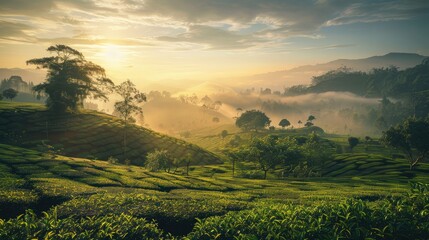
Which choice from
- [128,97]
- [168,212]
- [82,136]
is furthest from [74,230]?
[82,136]

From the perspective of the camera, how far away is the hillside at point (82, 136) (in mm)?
81438

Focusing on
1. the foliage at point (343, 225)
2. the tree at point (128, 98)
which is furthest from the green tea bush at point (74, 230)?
the tree at point (128, 98)

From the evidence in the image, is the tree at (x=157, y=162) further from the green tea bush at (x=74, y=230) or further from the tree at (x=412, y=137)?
the tree at (x=412, y=137)

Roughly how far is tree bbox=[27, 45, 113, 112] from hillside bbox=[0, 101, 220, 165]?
4.77 metres

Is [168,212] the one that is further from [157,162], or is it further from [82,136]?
[82,136]

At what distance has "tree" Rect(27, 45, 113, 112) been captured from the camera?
326ft

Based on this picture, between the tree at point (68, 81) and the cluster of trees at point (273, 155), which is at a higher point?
the tree at point (68, 81)

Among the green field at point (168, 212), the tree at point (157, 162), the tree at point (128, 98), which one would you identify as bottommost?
the tree at point (157, 162)

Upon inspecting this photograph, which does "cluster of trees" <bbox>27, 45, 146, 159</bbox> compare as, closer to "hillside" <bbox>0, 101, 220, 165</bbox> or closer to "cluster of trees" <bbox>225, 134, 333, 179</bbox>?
"hillside" <bbox>0, 101, 220, 165</bbox>

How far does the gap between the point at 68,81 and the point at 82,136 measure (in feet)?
81.4

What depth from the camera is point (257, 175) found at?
230 ft

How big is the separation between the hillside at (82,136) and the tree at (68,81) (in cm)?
477

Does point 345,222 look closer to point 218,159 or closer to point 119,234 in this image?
point 119,234

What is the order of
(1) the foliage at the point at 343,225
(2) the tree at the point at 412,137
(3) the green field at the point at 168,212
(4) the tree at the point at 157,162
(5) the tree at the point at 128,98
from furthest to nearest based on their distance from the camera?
(5) the tree at the point at 128,98, (2) the tree at the point at 412,137, (4) the tree at the point at 157,162, (3) the green field at the point at 168,212, (1) the foliage at the point at 343,225
